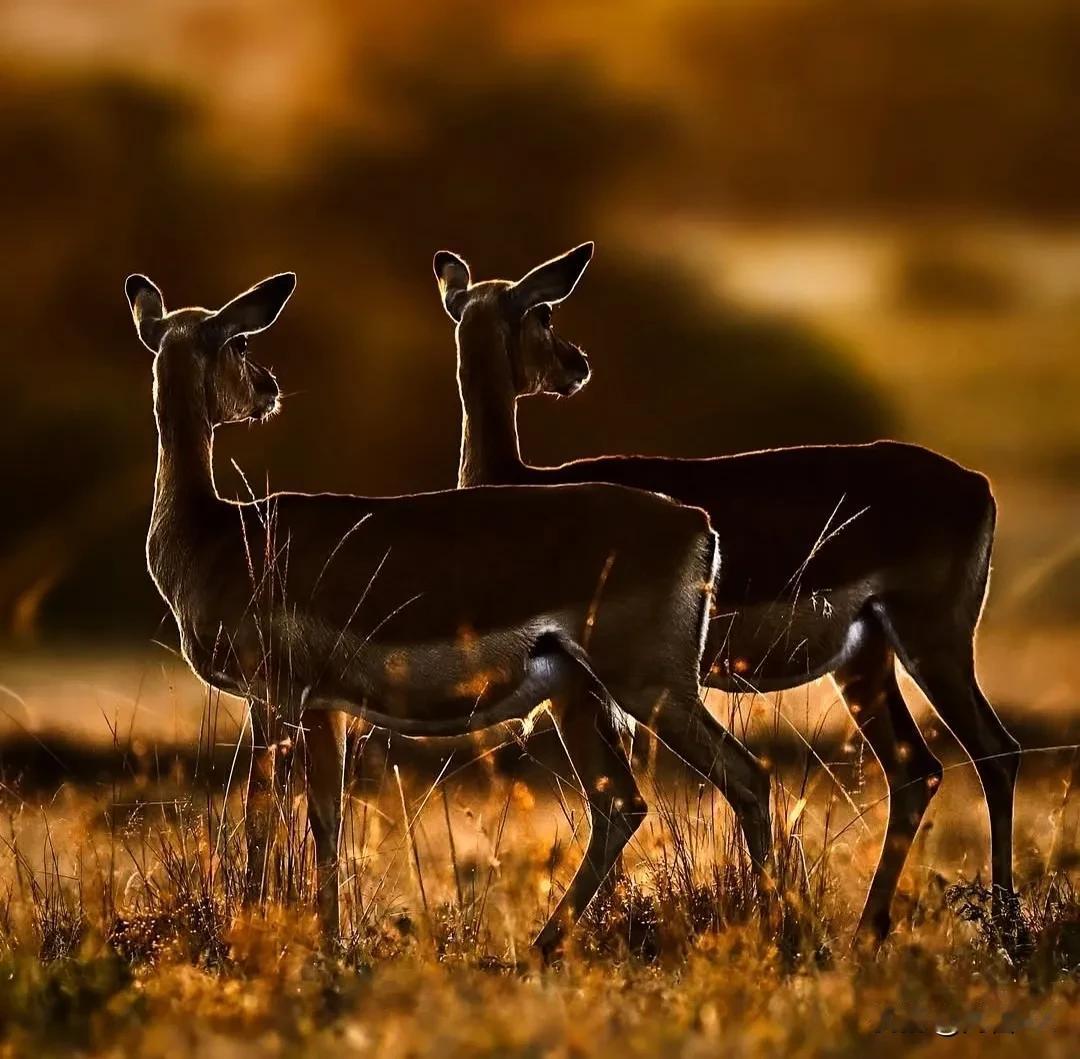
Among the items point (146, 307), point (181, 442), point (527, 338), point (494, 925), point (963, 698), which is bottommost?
point (494, 925)

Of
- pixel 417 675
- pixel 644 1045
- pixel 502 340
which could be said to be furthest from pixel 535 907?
pixel 502 340

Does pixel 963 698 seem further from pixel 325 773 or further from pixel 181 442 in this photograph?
pixel 181 442

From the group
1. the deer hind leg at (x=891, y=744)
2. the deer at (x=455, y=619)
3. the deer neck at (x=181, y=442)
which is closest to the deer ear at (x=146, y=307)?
the deer neck at (x=181, y=442)

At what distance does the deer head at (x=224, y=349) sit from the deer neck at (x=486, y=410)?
45.9 inches

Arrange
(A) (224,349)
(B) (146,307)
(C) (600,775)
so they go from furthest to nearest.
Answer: (B) (146,307)
(A) (224,349)
(C) (600,775)

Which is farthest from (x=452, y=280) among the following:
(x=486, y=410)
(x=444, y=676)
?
(x=444, y=676)

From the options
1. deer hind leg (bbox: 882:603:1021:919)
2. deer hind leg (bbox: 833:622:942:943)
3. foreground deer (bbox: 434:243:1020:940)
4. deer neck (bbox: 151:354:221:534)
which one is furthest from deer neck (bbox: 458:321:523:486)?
deer hind leg (bbox: 882:603:1021:919)

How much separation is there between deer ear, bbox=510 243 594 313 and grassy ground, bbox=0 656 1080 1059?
201cm

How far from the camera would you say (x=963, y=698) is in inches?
311

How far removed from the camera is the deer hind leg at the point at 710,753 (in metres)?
6.75

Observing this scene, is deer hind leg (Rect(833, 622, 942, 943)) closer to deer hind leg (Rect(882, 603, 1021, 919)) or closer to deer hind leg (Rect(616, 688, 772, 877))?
deer hind leg (Rect(882, 603, 1021, 919))

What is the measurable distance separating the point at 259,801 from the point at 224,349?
6.13ft

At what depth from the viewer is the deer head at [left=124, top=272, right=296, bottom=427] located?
7.42 metres

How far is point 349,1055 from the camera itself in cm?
488
